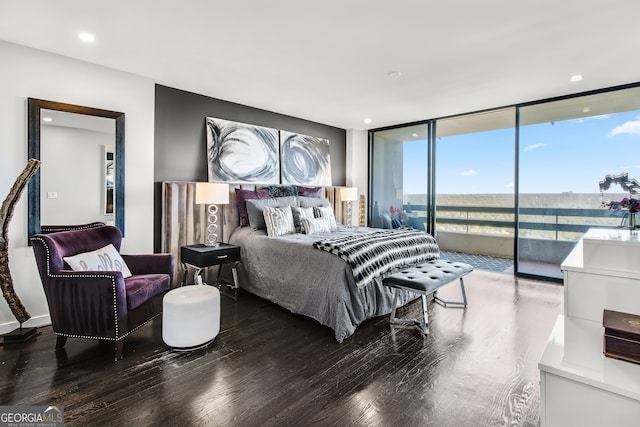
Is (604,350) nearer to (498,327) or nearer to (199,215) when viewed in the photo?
(498,327)

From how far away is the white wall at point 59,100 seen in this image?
9.46ft

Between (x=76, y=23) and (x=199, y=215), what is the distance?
228 centimetres

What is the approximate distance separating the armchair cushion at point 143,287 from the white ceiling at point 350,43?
7.01ft

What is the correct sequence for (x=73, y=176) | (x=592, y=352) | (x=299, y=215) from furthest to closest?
(x=299, y=215)
(x=73, y=176)
(x=592, y=352)

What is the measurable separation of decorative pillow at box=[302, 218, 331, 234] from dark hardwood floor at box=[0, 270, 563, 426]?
131cm

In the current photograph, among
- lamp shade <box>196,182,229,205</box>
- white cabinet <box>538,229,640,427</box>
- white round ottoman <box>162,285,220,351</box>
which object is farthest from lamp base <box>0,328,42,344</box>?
white cabinet <box>538,229,640,427</box>

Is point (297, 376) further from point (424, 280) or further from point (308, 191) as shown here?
point (308, 191)

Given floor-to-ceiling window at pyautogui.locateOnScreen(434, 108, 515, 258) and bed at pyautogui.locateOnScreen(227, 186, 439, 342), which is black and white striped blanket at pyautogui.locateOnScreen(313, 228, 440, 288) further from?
floor-to-ceiling window at pyautogui.locateOnScreen(434, 108, 515, 258)

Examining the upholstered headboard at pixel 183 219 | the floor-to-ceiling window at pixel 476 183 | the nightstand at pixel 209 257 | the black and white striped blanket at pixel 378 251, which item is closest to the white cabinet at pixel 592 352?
the black and white striped blanket at pixel 378 251

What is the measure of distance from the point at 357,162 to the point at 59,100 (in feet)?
15.9

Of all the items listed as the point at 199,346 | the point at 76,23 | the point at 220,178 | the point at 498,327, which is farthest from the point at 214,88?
the point at 498,327

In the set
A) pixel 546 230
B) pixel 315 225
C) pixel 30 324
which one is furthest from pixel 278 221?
pixel 546 230

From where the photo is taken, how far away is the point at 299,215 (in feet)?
14.4

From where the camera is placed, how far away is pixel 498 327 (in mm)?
3000
